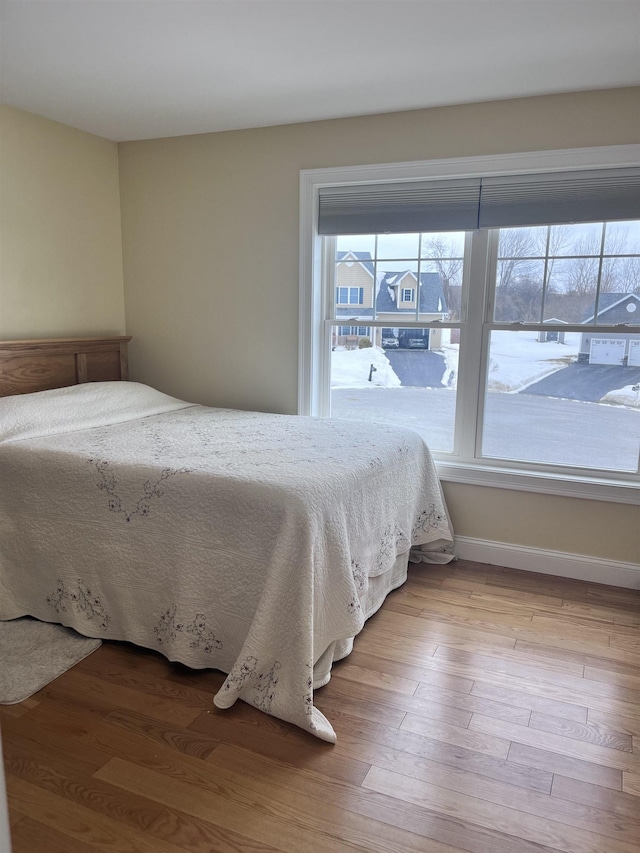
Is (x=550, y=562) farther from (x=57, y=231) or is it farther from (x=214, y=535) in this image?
(x=57, y=231)

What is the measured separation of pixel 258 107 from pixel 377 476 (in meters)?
1.94

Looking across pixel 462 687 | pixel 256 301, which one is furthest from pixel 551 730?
pixel 256 301

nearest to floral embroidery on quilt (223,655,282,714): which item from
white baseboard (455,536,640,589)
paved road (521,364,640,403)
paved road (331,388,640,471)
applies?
white baseboard (455,536,640,589)

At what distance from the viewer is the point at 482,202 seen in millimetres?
3031

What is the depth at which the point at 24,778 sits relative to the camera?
5.68 ft

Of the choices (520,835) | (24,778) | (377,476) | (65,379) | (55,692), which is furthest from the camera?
(65,379)

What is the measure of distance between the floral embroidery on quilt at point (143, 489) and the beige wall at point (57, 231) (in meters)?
1.32

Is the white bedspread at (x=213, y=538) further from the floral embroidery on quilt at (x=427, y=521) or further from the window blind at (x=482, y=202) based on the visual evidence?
the window blind at (x=482, y=202)

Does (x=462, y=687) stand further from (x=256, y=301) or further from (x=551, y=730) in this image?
(x=256, y=301)

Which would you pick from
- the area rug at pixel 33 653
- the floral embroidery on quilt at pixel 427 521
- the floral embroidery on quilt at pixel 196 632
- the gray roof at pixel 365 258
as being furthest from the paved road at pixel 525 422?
the area rug at pixel 33 653

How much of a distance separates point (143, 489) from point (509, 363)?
193cm

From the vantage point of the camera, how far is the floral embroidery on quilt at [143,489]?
2.24 metres

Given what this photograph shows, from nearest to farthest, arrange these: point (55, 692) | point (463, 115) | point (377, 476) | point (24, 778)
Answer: point (24, 778)
point (55, 692)
point (377, 476)
point (463, 115)

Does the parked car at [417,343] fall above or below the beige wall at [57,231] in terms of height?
below
